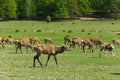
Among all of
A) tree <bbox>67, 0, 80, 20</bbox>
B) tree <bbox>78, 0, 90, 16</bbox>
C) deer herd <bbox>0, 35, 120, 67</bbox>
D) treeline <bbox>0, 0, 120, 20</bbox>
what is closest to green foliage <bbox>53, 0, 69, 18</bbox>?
treeline <bbox>0, 0, 120, 20</bbox>

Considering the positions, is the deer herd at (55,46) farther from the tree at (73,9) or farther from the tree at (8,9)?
the tree at (73,9)

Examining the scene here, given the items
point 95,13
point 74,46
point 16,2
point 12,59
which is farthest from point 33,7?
point 12,59

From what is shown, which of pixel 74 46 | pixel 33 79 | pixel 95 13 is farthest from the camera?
pixel 95 13

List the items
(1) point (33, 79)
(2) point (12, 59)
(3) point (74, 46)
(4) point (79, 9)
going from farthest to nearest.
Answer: (4) point (79, 9)
(3) point (74, 46)
(2) point (12, 59)
(1) point (33, 79)

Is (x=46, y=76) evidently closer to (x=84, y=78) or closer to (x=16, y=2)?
(x=84, y=78)

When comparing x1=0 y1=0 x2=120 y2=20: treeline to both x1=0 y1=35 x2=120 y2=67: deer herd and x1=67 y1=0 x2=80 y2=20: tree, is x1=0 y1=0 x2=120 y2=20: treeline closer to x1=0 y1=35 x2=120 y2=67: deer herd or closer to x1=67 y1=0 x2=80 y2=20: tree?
x1=67 y1=0 x2=80 y2=20: tree

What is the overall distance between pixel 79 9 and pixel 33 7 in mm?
12363

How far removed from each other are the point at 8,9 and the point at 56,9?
12537 millimetres

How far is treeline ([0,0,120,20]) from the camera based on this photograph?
334 feet

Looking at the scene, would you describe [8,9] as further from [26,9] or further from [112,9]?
[112,9]

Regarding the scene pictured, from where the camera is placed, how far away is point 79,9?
105000mm

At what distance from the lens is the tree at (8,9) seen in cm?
9954

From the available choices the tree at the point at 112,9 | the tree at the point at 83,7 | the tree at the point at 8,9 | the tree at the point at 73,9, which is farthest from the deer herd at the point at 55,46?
the tree at the point at 83,7

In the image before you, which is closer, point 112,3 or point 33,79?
point 33,79
